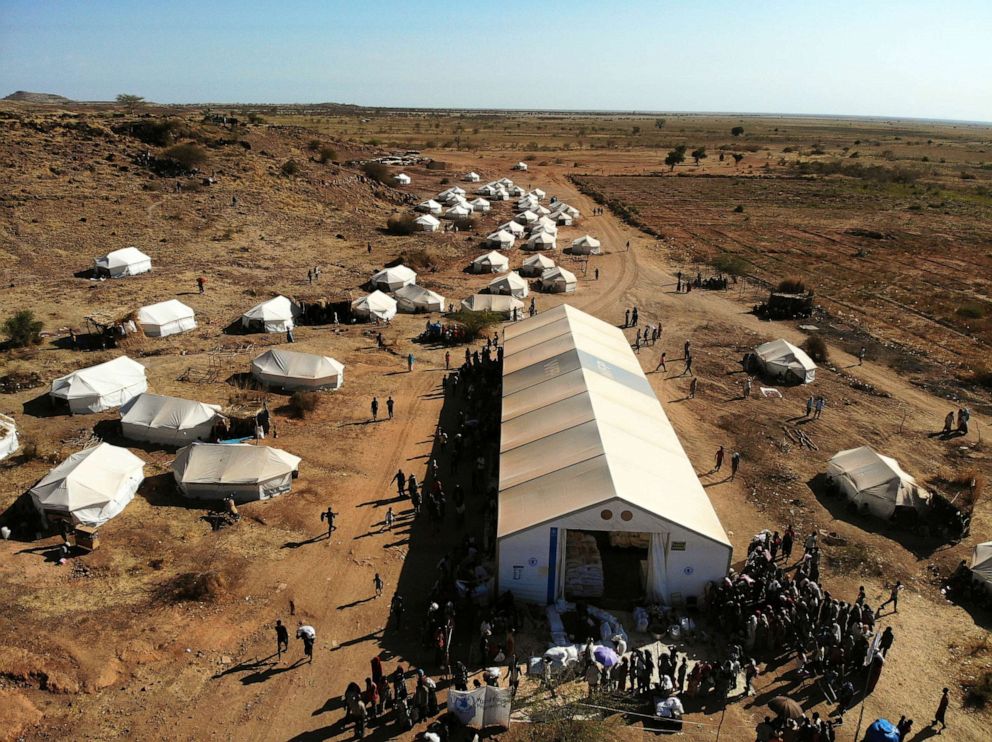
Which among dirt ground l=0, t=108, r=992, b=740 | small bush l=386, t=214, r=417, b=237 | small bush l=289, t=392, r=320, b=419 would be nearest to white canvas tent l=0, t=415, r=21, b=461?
dirt ground l=0, t=108, r=992, b=740

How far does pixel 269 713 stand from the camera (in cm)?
1464

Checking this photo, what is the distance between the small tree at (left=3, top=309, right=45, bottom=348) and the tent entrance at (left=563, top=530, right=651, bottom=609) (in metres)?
30.4

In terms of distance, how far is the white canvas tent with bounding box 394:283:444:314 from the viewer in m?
42.9

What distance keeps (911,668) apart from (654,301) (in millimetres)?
33117

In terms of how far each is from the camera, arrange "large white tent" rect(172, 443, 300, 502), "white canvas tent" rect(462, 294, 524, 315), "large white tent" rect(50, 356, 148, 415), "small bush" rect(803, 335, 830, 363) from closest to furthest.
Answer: "large white tent" rect(172, 443, 300, 502), "large white tent" rect(50, 356, 148, 415), "small bush" rect(803, 335, 830, 363), "white canvas tent" rect(462, 294, 524, 315)

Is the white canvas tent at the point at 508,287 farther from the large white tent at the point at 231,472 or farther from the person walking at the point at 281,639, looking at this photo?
the person walking at the point at 281,639

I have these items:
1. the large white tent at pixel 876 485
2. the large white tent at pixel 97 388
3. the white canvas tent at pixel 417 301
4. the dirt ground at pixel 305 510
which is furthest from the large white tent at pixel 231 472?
the white canvas tent at pixel 417 301

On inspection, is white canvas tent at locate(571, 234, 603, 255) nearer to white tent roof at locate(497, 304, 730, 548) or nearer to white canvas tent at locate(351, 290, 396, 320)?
white canvas tent at locate(351, 290, 396, 320)

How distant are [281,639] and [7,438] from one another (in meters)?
15.6

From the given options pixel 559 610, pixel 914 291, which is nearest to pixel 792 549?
pixel 559 610

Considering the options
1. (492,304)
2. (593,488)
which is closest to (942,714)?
(593,488)

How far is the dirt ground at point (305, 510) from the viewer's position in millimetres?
15141

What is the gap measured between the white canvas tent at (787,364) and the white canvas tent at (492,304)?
50.4 ft

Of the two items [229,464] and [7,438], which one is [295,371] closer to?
[229,464]
